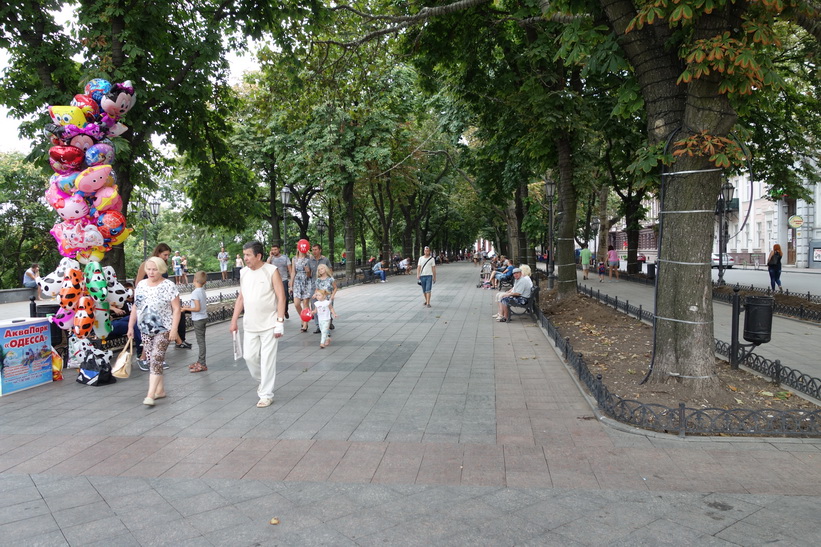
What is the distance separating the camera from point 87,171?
7.95m

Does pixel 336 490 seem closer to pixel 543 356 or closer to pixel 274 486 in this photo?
pixel 274 486

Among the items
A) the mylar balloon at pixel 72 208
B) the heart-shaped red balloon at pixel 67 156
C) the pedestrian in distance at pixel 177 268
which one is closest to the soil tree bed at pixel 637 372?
the mylar balloon at pixel 72 208

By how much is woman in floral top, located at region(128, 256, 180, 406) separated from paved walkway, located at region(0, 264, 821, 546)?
0.42 meters

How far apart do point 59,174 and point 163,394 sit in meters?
4.28

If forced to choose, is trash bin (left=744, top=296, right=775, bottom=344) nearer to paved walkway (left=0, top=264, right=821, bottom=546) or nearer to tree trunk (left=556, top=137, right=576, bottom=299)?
paved walkway (left=0, top=264, right=821, bottom=546)

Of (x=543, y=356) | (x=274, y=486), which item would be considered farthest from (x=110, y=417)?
(x=543, y=356)

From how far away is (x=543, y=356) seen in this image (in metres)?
8.73

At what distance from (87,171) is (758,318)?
960 cm

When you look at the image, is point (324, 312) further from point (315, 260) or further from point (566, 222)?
point (566, 222)

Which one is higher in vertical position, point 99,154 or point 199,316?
point 99,154

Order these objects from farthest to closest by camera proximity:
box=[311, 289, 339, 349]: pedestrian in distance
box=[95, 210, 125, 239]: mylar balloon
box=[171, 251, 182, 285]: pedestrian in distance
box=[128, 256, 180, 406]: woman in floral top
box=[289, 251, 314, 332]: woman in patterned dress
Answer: box=[171, 251, 182, 285]: pedestrian in distance, box=[289, 251, 314, 332]: woman in patterned dress, box=[311, 289, 339, 349]: pedestrian in distance, box=[95, 210, 125, 239]: mylar balloon, box=[128, 256, 180, 406]: woman in floral top

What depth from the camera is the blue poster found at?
6879 millimetres

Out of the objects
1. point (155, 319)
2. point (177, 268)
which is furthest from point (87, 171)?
point (177, 268)

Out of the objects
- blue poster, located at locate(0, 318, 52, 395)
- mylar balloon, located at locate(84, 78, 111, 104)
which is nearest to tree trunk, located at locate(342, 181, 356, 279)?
mylar balloon, located at locate(84, 78, 111, 104)
